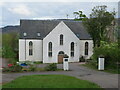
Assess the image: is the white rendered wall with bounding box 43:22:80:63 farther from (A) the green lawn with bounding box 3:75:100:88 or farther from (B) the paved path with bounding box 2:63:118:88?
(A) the green lawn with bounding box 3:75:100:88

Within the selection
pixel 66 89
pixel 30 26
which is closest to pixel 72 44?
pixel 30 26

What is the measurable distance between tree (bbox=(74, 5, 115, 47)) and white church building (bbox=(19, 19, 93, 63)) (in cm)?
450

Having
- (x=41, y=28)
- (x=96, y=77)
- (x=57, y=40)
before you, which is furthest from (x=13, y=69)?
(x=41, y=28)

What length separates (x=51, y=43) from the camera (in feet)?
138

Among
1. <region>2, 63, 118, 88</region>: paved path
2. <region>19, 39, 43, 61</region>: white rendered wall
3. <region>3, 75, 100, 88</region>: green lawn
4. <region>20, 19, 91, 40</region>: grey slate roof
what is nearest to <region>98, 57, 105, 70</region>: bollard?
<region>2, 63, 118, 88</region>: paved path

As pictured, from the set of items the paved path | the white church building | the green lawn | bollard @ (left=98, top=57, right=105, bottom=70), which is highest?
the white church building

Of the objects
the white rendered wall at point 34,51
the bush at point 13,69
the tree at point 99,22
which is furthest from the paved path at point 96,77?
the white rendered wall at point 34,51

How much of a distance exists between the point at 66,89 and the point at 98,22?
27.2 metres

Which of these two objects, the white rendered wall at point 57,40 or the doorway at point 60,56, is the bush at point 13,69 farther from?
the doorway at point 60,56

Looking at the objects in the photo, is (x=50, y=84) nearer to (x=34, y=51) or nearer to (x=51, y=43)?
(x=51, y=43)

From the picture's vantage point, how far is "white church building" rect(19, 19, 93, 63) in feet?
138

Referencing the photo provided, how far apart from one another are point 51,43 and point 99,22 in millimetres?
9928

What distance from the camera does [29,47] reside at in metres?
43.2

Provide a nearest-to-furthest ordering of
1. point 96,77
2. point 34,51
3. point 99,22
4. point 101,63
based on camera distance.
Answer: point 96,77 < point 101,63 < point 99,22 < point 34,51
